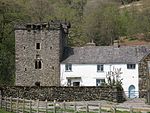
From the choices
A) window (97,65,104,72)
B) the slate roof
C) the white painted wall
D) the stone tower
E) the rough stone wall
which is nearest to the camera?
the rough stone wall

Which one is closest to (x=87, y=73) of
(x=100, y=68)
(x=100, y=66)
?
(x=100, y=68)

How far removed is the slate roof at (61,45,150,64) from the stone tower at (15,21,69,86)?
1.91m

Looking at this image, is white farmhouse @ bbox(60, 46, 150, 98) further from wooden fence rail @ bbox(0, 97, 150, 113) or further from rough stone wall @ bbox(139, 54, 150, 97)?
wooden fence rail @ bbox(0, 97, 150, 113)

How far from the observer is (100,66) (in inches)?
2813

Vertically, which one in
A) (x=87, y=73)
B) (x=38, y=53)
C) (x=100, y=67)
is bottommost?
(x=87, y=73)

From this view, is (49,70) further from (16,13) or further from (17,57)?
(16,13)

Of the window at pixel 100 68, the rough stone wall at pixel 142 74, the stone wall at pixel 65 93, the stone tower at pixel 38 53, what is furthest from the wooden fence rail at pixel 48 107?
the window at pixel 100 68

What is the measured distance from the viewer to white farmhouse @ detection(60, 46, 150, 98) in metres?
69.9

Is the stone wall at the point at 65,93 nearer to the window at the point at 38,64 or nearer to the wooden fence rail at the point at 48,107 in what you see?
the wooden fence rail at the point at 48,107

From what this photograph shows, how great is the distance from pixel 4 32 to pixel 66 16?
130 ft

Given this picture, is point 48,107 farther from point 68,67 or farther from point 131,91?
point 68,67

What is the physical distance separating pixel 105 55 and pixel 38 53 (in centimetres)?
932

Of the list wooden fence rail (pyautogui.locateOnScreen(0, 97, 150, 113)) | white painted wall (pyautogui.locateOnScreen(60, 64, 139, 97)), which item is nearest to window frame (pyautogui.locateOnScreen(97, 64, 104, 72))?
white painted wall (pyautogui.locateOnScreen(60, 64, 139, 97))

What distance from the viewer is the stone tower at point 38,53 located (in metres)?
72.2
